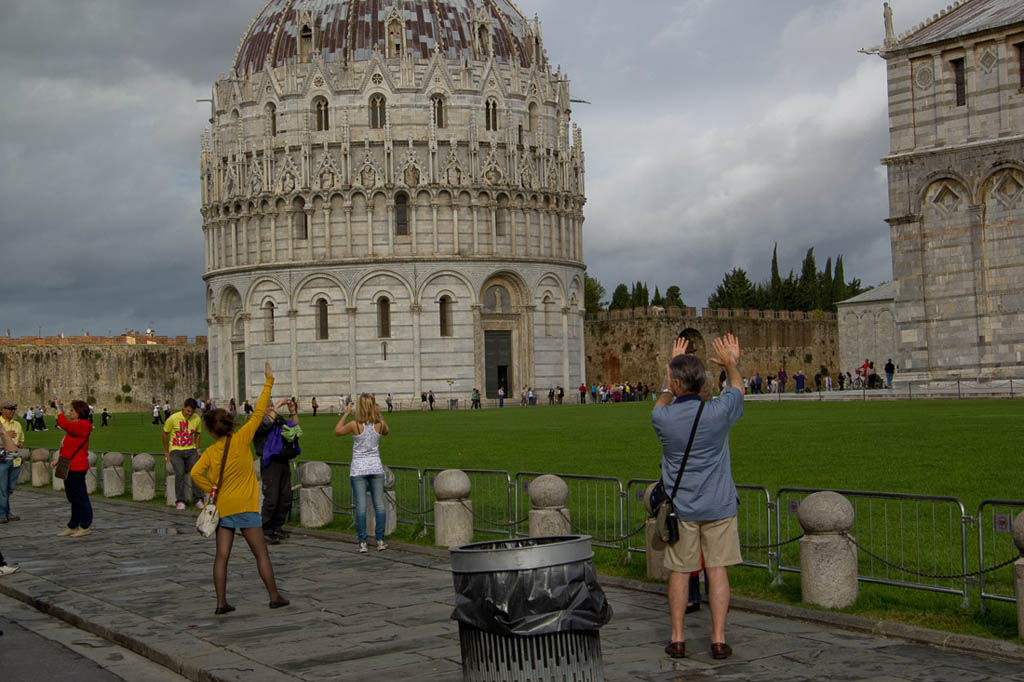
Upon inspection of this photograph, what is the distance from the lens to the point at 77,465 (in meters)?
15.9

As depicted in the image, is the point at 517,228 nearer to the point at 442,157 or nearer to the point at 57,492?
the point at 442,157

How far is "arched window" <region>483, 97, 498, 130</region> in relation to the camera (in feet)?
212

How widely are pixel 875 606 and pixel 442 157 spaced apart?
56031mm

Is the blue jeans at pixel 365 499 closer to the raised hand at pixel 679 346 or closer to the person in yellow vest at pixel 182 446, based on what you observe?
the raised hand at pixel 679 346

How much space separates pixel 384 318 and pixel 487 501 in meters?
49.0

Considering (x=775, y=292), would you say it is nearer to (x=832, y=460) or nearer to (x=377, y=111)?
(x=377, y=111)

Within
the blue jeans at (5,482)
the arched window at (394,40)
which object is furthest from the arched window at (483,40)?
the blue jeans at (5,482)

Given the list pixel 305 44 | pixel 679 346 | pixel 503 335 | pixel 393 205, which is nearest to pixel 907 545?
pixel 679 346

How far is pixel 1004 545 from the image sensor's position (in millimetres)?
10789

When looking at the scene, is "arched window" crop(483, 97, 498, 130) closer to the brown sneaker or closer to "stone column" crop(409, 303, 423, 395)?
"stone column" crop(409, 303, 423, 395)

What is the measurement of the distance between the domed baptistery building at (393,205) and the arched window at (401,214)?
10 centimetres

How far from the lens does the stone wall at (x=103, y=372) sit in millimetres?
81562

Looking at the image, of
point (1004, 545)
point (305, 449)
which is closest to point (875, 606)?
point (1004, 545)

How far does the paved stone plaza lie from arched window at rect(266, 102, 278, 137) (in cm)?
5251
